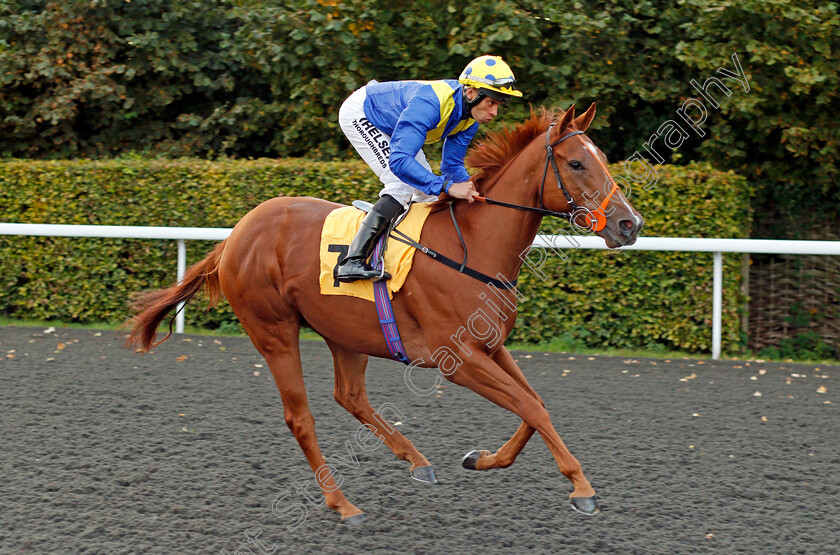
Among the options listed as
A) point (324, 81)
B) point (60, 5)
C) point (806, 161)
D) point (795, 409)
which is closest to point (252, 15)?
point (324, 81)

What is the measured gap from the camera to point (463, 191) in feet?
11.8

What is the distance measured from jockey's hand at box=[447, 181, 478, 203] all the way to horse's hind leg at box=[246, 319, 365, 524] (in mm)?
1110

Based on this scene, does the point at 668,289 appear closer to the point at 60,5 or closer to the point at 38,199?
the point at 38,199

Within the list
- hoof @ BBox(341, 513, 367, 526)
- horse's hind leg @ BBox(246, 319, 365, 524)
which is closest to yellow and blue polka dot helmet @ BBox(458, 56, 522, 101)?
horse's hind leg @ BBox(246, 319, 365, 524)

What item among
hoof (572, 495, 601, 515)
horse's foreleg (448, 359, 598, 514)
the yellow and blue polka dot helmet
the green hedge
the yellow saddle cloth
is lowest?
the green hedge

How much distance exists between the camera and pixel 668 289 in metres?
7.10

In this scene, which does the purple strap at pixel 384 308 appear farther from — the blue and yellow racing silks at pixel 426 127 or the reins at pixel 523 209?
the blue and yellow racing silks at pixel 426 127

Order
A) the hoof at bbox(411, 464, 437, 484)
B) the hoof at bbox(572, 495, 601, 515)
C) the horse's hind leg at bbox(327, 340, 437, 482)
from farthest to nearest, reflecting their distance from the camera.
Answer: the horse's hind leg at bbox(327, 340, 437, 482), the hoof at bbox(411, 464, 437, 484), the hoof at bbox(572, 495, 601, 515)

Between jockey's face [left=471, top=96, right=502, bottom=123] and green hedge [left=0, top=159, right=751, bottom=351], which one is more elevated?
jockey's face [left=471, top=96, right=502, bottom=123]

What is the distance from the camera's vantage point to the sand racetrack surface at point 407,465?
3.33m

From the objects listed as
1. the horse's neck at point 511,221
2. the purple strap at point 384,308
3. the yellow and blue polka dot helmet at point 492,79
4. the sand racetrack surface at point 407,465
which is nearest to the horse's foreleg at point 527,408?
the sand racetrack surface at point 407,465

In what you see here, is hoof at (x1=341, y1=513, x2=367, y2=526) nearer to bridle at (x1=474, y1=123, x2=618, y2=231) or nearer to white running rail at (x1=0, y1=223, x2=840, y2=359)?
bridle at (x1=474, y1=123, x2=618, y2=231)

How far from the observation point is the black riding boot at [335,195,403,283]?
12.1ft

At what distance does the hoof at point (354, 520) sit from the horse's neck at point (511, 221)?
124cm
